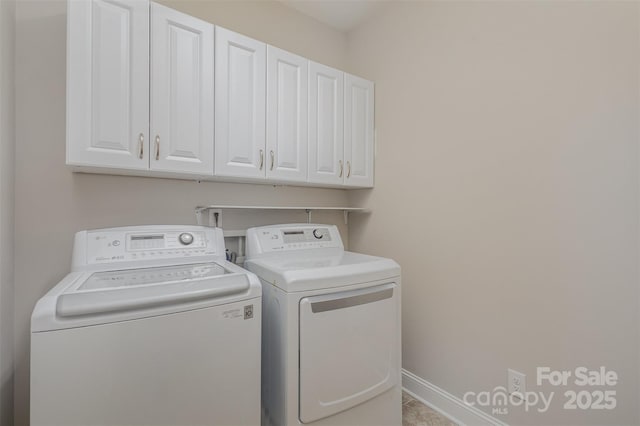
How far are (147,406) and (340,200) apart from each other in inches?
71.4

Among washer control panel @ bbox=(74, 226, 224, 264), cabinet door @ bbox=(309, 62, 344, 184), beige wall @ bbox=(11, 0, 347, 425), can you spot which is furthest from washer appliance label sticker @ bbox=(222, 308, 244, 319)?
cabinet door @ bbox=(309, 62, 344, 184)

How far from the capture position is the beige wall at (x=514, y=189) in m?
1.11

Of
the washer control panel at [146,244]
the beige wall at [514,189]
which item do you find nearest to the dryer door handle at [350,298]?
the beige wall at [514,189]

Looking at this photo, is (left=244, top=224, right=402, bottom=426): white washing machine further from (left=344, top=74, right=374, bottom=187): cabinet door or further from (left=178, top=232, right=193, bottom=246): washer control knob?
(left=344, top=74, right=374, bottom=187): cabinet door

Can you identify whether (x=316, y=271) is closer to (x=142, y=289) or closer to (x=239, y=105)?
(x=142, y=289)

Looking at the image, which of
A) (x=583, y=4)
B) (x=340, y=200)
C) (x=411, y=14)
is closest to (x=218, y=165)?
(x=340, y=200)

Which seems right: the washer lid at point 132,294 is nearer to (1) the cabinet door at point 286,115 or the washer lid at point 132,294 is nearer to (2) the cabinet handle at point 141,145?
(2) the cabinet handle at point 141,145

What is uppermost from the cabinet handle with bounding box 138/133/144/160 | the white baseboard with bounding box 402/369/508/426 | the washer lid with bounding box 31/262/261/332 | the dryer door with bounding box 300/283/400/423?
the cabinet handle with bounding box 138/133/144/160

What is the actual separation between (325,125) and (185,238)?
3.69 feet

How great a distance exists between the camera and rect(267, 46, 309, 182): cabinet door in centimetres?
171

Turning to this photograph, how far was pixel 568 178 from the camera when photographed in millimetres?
1221

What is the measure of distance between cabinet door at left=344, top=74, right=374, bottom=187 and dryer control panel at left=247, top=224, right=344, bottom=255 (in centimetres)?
41

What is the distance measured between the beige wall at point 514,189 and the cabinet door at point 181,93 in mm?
1229

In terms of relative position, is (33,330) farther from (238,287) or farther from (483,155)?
(483,155)
